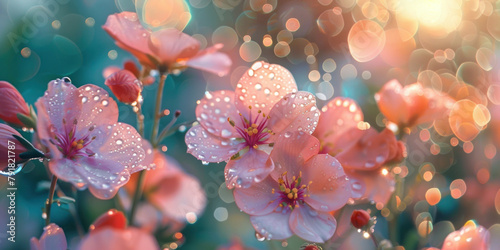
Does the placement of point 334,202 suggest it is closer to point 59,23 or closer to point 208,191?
point 208,191

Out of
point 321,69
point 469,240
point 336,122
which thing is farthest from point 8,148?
point 321,69

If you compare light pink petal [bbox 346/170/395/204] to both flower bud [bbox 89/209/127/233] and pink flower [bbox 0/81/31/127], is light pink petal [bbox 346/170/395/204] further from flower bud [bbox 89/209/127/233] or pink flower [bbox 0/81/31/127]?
pink flower [bbox 0/81/31/127]

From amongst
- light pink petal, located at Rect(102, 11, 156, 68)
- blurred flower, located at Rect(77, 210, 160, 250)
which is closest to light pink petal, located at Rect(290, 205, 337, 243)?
blurred flower, located at Rect(77, 210, 160, 250)

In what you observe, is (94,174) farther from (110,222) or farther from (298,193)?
(298,193)

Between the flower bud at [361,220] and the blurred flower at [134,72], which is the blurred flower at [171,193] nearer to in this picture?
the blurred flower at [134,72]

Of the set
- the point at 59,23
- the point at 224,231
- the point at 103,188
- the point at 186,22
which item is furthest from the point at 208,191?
the point at 186,22

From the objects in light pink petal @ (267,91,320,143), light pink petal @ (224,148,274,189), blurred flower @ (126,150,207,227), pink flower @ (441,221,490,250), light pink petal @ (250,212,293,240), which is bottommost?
blurred flower @ (126,150,207,227)
